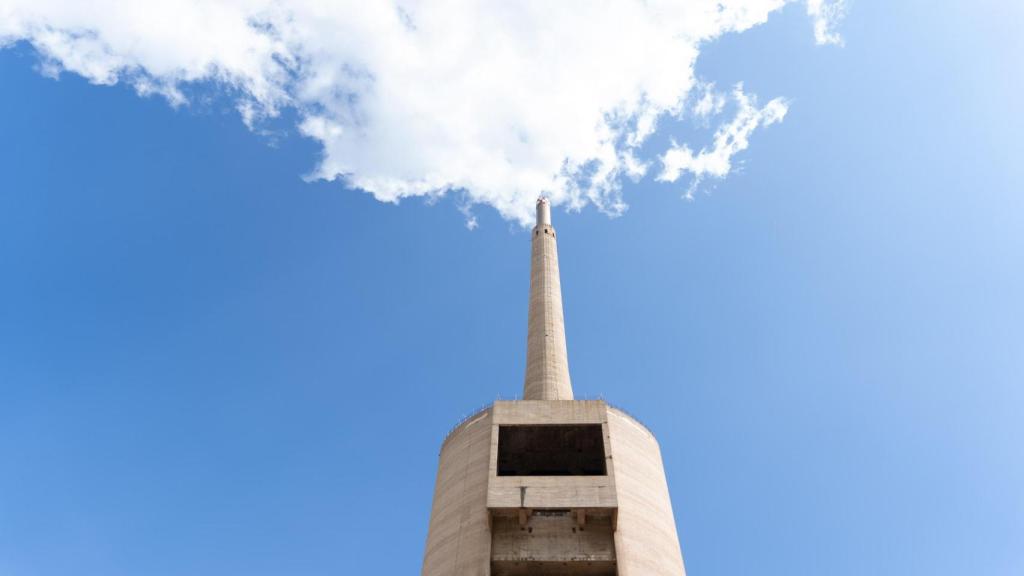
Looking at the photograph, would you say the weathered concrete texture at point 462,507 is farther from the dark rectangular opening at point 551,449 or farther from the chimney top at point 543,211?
the chimney top at point 543,211

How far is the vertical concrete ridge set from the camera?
3678 cm

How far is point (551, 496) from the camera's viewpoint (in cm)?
2811

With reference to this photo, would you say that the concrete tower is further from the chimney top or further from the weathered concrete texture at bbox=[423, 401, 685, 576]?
the chimney top

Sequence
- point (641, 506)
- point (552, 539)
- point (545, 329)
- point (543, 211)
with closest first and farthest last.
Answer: point (552, 539) → point (641, 506) → point (545, 329) → point (543, 211)

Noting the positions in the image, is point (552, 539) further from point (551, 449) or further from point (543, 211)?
point (543, 211)

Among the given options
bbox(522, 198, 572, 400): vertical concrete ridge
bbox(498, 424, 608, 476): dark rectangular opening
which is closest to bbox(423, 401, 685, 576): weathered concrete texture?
bbox(498, 424, 608, 476): dark rectangular opening

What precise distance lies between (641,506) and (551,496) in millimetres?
4235

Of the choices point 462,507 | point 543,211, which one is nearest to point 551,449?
point 462,507

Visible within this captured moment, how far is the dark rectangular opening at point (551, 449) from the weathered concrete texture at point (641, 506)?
1.34 m

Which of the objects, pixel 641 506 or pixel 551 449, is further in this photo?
pixel 551 449

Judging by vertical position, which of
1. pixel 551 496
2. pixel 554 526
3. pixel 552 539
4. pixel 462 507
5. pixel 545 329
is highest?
pixel 545 329

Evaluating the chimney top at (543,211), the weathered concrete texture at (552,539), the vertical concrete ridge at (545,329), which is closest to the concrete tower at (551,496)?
the weathered concrete texture at (552,539)

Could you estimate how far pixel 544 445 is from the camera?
1287 inches

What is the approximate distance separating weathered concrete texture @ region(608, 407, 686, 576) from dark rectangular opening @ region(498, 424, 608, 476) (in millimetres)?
1339
